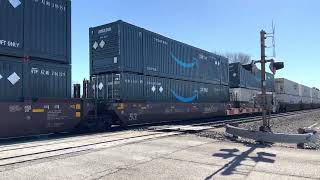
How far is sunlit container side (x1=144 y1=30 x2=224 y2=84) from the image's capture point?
20.5m

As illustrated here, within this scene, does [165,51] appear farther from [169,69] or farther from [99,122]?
[99,122]

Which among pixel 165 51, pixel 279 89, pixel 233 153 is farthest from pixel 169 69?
pixel 279 89

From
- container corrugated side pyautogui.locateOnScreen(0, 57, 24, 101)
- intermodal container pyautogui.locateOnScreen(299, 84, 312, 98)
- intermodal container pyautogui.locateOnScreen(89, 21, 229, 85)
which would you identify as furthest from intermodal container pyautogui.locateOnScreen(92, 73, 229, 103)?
intermodal container pyautogui.locateOnScreen(299, 84, 312, 98)

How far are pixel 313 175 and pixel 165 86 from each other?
14784 millimetres

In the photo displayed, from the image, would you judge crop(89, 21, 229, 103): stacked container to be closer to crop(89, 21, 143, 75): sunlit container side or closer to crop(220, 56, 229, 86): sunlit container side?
crop(89, 21, 143, 75): sunlit container side

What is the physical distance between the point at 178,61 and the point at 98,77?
6071 millimetres

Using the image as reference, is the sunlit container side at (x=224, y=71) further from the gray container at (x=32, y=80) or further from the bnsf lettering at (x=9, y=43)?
the bnsf lettering at (x=9, y=43)

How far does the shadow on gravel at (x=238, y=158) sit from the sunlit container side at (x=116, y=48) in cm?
904

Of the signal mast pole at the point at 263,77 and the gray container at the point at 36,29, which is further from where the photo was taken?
the gray container at the point at 36,29

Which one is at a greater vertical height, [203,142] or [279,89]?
[279,89]

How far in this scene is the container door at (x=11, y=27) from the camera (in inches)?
524

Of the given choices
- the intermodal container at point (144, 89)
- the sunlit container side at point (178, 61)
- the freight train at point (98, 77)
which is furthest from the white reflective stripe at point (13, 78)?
the sunlit container side at point (178, 61)

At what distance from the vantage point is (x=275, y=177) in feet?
23.0

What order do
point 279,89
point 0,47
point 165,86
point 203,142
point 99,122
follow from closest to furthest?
point 203,142, point 0,47, point 99,122, point 165,86, point 279,89
